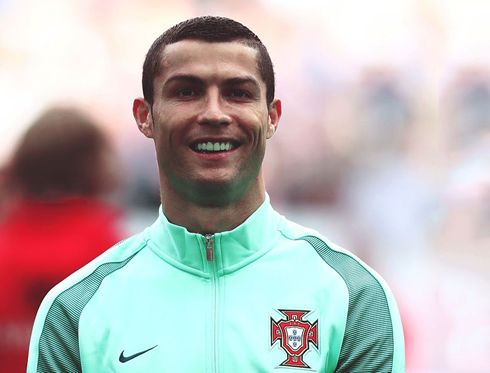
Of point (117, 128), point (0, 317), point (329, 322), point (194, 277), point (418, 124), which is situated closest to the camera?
point (329, 322)

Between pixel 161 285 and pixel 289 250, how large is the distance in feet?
1.22

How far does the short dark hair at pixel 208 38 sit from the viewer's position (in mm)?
1670

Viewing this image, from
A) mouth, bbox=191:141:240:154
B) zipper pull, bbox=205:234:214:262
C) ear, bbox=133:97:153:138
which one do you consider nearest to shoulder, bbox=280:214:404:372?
zipper pull, bbox=205:234:214:262

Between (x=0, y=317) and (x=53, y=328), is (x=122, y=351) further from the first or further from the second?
(x=0, y=317)

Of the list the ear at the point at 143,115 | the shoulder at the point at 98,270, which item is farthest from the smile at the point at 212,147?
the shoulder at the point at 98,270

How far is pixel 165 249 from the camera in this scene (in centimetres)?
173

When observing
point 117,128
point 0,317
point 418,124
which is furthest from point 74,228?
point 418,124

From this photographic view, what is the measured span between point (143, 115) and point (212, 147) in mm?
354

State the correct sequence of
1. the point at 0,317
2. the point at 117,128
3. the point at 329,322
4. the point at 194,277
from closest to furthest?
the point at 329,322
the point at 194,277
the point at 0,317
the point at 117,128

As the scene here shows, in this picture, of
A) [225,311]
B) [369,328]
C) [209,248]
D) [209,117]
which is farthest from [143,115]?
[369,328]

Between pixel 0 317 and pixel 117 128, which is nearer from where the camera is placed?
pixel 0 317

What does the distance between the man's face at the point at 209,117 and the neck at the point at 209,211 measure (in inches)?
1.2

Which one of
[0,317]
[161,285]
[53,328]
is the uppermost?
[161,285]

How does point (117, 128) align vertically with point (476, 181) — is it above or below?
above
